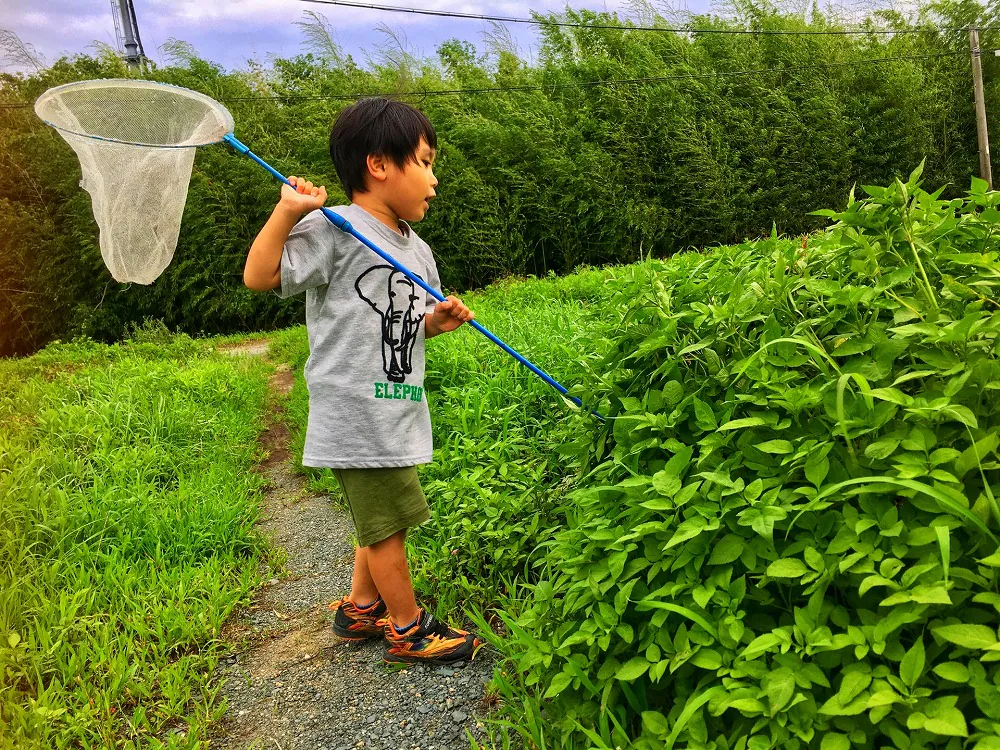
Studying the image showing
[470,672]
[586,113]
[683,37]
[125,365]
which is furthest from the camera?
[683,37]

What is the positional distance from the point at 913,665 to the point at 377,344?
4.42 feet

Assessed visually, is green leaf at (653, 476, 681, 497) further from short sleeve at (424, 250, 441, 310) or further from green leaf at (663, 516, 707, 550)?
short sleeve at (424, 250, 441, 310)

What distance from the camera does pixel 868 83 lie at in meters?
14.1

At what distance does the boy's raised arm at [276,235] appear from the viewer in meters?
1.56

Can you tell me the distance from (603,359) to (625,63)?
12.2m

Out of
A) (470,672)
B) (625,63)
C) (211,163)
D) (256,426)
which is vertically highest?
(625,63)

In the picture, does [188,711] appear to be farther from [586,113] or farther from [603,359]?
[586,113]

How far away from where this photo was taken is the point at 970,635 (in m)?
Answer: 0.83

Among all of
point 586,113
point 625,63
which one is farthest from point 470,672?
point 625,63

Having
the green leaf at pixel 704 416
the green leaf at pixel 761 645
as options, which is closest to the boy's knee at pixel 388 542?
the green leaf at pixel 704 416

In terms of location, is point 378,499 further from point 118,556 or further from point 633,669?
point 118,556

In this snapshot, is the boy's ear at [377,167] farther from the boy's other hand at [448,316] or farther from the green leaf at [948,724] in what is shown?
the green leaf at [948,724]

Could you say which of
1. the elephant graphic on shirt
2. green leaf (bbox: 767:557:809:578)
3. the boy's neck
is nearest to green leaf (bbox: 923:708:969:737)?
green leaf (bbox: 767:557:809:578)

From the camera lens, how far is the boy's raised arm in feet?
5.11
